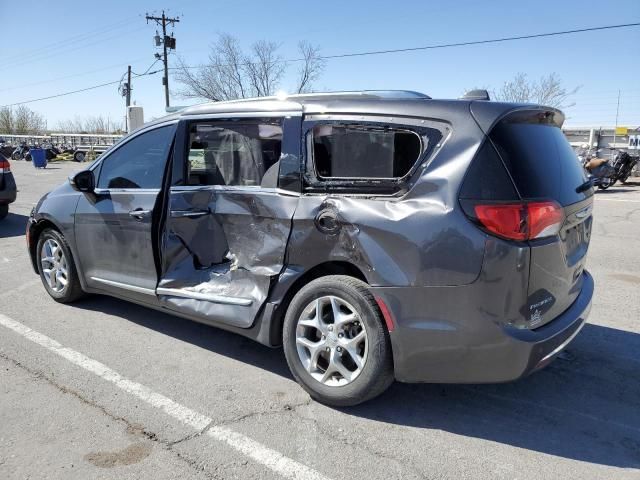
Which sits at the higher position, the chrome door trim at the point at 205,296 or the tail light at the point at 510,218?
the tail light at the point at 510,218

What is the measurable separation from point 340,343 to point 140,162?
240 cm

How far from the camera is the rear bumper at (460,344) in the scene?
271 centimetres

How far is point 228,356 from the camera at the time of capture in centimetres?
396

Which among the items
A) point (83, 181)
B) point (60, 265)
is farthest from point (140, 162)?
point (60, 265)

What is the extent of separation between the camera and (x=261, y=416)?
310 cm

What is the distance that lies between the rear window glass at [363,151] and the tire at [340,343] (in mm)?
640

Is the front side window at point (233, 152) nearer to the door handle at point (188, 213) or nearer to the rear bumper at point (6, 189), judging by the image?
the door handle at point (188, 213)

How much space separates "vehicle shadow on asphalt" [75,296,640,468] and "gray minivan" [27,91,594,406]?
0.35 m

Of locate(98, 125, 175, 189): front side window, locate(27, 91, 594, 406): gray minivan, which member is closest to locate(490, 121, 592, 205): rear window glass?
locate(27, 91, 594, 406): gray minivan

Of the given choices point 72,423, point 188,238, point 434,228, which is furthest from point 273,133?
point 72,423

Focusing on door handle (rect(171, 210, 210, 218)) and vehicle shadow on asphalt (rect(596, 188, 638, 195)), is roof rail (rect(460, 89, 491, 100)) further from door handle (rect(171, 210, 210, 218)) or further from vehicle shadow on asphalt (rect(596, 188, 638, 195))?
vehicle shadow on asphalt (rect(596, 188, 638, 195))

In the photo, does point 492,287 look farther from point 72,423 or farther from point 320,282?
point 72,423

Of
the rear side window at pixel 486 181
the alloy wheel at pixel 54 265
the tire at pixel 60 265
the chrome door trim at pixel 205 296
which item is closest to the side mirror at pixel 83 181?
the tire at pixel 60 265

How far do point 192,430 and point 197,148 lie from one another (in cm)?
207
